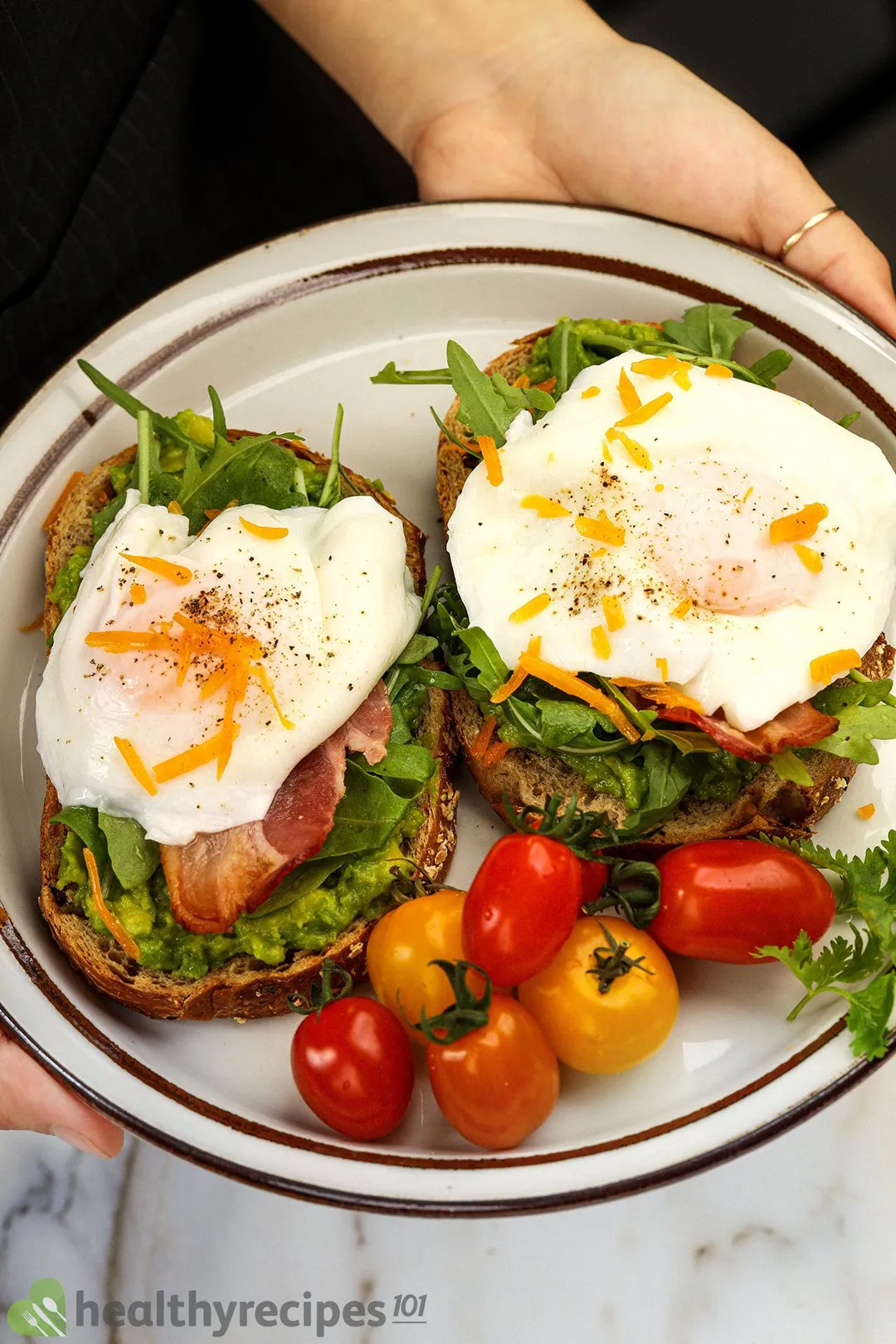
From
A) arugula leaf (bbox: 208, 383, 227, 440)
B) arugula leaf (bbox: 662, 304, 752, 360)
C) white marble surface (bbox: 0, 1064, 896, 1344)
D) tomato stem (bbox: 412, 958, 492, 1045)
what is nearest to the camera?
tomato stem (bbox: 412, 958, 492, 1045)

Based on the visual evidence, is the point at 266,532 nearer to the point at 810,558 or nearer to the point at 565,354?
the point at 565,354

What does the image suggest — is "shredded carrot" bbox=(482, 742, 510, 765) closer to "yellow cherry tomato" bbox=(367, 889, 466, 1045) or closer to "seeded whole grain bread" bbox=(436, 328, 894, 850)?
"seeded whole grain bread" bbox=(436, 328, 894, 850)

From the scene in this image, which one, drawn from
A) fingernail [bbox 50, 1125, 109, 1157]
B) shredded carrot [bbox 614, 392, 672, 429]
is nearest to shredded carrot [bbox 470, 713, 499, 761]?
shredded carrot [bbox 614, 392, 672, 429]

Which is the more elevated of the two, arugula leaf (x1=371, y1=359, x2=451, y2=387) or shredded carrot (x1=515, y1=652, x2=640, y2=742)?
arugula leaf (x1=371, y1=359, x2=451, y2=387)

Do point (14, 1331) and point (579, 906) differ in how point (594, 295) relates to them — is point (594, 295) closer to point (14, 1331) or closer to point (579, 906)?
point (579, 906)

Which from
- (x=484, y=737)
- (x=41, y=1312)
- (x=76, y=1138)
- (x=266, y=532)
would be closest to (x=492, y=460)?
(x=266, y=532)

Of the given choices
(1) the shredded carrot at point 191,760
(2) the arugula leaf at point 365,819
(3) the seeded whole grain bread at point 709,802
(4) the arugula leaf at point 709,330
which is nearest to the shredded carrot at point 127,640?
(1) the shredded carrot at point 191,760
